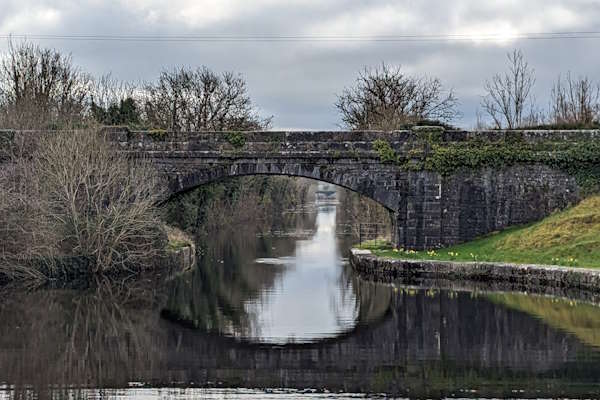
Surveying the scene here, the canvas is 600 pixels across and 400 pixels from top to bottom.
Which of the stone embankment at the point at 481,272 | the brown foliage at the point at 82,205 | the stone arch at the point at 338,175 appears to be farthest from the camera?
the stone arch at the point at 338,175

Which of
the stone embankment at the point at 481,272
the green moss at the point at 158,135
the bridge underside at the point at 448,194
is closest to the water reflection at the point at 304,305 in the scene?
the stone embankment at the point at 481,272

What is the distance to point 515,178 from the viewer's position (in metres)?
30.8

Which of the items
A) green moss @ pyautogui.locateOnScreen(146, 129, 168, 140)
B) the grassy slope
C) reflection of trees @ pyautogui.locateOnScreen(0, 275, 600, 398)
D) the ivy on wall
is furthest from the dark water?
green moss @ pyautogui.locateOnScreen(146, 129, 168, 140)

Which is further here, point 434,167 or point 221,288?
point 434,167

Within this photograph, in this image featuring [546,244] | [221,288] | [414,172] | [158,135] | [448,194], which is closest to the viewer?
[221,288]

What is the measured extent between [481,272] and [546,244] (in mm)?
2399

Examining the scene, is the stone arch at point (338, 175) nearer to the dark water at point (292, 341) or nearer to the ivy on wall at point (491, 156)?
the ivy on wall at point (491, 156)

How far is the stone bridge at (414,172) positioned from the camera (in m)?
30.6

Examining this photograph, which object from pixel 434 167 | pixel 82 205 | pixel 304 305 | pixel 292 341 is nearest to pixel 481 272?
pixel 434 167

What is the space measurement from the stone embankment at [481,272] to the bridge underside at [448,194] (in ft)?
6.53

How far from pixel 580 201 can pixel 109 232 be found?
14231mm

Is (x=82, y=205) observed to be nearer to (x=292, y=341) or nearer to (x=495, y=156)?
(x=292, y=341)

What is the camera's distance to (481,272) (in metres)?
27.0

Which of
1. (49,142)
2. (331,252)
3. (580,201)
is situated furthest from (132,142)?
(580,201)
